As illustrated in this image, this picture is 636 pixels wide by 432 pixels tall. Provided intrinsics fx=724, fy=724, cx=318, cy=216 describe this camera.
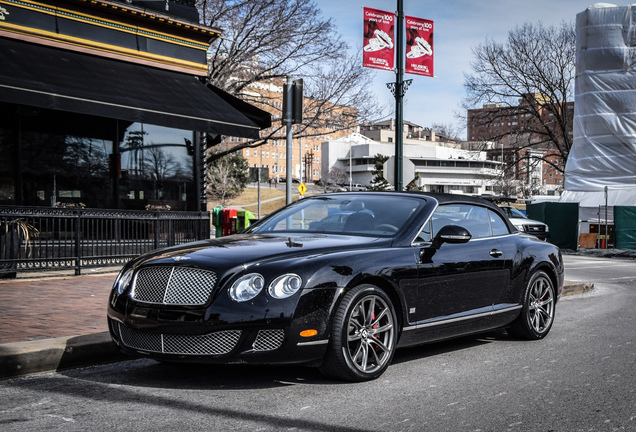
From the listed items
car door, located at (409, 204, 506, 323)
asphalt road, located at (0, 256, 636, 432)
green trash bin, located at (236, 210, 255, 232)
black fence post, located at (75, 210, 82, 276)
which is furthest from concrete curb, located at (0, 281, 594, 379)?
green trash bin, located at (236, 210, 255, 232)

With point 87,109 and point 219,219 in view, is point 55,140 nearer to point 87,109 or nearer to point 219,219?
point 87,109

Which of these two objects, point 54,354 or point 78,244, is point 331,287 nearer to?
point 54,354

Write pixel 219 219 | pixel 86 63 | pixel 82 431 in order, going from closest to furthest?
pixel 82 431, pixel 86 63, pixel 219 219

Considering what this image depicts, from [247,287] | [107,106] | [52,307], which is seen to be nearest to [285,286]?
[247,287]

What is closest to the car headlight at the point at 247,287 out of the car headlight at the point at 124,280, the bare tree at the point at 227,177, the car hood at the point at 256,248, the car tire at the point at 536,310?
the car hood at the point at 256,248

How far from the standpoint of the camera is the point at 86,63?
15.1 meters

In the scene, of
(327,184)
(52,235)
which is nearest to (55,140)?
(52,235)

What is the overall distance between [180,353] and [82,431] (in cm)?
105

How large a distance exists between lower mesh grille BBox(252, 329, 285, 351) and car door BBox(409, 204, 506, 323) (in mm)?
1361

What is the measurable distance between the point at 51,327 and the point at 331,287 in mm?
3201

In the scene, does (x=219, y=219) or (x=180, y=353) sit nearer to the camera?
(x=180, y=353)

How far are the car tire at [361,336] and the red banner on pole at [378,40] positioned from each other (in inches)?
411

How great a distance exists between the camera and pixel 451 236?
6.17 metres

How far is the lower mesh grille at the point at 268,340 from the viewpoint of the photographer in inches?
194
